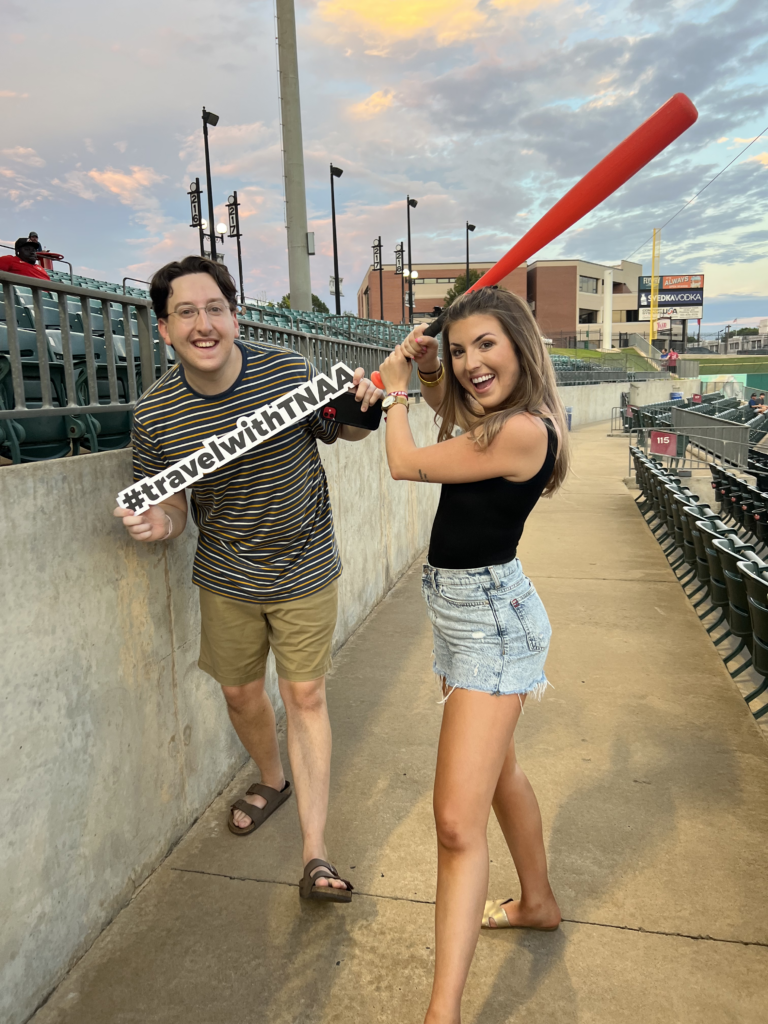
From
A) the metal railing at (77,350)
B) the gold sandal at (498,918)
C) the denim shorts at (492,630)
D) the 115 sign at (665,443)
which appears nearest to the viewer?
the denim shorts at (492,630)

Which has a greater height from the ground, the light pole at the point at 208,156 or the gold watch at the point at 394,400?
the light pole at the point at 208,156

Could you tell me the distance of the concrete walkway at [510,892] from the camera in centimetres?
203

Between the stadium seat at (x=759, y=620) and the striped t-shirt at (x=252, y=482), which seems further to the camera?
the stadium seat at (x=759, y=620)

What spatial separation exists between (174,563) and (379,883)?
143 centimetres

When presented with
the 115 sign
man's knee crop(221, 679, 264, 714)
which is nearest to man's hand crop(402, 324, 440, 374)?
man's knee crop(221, 679, 264, 714)

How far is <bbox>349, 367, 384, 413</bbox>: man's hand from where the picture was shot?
7.13 feet

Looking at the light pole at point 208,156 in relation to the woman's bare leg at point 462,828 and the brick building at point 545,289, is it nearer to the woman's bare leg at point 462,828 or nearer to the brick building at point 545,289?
the woman's bare leg at point 462,828

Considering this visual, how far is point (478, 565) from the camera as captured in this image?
1.83 metres

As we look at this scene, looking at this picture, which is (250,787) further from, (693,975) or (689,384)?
(689,384)

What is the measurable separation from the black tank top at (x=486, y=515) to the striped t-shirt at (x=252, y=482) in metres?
0.66

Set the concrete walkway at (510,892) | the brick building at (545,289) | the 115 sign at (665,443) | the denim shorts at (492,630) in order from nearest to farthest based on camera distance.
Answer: the denim shorts at (492,630)
the concrete walkway at (510,892)
the 115 sign at (665,443)
the brick building at (545,289)

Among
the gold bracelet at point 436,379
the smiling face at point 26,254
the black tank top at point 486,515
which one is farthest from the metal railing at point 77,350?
the smiling face at point 26,254

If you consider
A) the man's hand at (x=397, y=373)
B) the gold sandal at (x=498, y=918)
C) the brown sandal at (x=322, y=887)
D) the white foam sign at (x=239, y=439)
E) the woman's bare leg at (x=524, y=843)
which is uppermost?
the man's hand at (x=397, y=373)

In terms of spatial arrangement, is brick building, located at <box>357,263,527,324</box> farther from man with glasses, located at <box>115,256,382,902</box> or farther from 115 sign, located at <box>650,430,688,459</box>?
man with glasses, located at <box>115,256,382,902</box>
